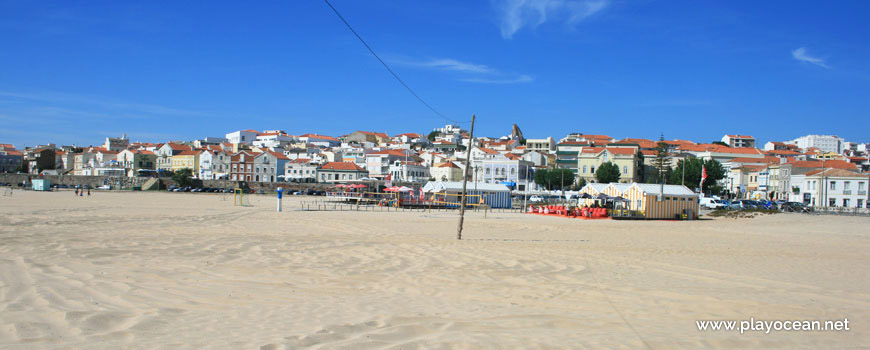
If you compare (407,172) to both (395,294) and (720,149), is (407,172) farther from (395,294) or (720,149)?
(395,294)

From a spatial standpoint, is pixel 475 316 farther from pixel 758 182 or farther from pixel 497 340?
pixel 758 182

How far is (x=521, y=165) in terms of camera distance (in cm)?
8412

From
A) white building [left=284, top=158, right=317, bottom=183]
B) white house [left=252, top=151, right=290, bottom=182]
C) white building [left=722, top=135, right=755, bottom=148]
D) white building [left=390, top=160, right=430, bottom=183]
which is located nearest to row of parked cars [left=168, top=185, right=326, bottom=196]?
white building [left=284, top=158, right=317, bottom=183]

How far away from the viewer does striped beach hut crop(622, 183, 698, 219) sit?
33.7 metres

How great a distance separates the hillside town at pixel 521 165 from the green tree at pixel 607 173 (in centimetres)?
21

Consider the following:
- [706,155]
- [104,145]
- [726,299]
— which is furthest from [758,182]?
[104,145]

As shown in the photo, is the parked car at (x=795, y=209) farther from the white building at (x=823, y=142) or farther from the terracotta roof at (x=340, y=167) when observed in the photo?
the white building at (x=823, y=142)

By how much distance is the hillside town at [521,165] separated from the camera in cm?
6738

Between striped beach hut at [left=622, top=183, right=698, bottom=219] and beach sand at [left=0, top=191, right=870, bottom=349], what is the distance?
1940 cm

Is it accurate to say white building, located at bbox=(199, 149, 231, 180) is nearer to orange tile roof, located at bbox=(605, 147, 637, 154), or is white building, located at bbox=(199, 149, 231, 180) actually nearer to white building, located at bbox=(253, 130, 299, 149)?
white building, located at bbox=(253, 130, 299, 149)

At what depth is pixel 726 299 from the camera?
26.0ft

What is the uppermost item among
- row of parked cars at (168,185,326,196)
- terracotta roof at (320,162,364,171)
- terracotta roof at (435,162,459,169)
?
terracotta roof at (435,162,459,169)

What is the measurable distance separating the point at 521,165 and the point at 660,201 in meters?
50.2

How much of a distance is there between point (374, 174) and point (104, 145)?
78681mm
